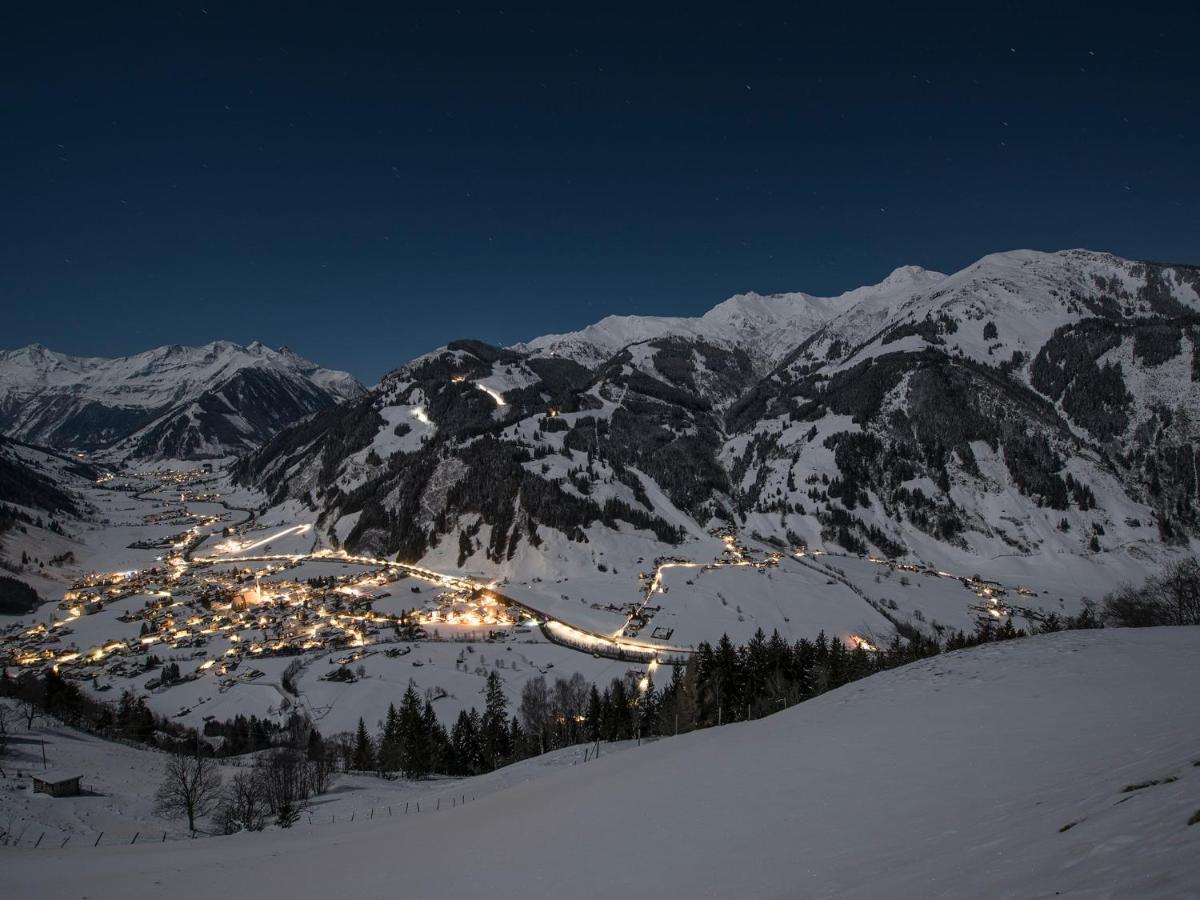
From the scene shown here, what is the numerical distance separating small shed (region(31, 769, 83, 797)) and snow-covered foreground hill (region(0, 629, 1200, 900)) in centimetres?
1743

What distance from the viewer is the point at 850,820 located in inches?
464

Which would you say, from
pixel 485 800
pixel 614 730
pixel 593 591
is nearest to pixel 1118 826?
pixel 485 800

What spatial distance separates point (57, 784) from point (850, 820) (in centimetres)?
Answer: 4236

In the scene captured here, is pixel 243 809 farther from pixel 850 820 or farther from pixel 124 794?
pixel 850 820

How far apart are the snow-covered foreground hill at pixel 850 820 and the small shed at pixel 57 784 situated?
1743 cm

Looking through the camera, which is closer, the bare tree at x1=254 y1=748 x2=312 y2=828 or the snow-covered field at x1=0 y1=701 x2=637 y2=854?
the snow-covered field at x1=0 y1=701 x2=637 y2=854

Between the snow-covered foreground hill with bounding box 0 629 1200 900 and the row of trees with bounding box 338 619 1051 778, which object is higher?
the snow-covered foreground hill with bounding box 0 629 1200 900

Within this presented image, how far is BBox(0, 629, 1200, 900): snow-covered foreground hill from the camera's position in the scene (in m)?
7.17

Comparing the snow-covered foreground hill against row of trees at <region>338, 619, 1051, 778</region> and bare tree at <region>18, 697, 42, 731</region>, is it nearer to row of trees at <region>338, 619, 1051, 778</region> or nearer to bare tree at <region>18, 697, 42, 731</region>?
row of trees at <region>338, 619, 1051, 778</region>

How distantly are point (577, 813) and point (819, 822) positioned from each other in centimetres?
793

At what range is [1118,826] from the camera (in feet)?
22.0

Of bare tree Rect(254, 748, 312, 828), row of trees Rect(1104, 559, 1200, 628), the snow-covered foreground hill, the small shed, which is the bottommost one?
bare tree Rect(254, 748, 312, 828)

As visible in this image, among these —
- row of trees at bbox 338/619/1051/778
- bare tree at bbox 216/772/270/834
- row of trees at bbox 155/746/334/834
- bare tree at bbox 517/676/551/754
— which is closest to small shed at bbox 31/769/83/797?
row of trees at bbox 155/746/334/834

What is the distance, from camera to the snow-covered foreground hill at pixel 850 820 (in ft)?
23.5
